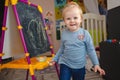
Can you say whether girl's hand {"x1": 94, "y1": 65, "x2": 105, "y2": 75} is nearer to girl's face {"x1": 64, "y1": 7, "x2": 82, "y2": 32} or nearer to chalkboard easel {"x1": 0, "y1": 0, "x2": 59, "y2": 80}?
girl's face {"x1": 64, "y1": 7, "x2": 82, "y2": 32}

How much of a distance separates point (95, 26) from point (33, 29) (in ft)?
4.26

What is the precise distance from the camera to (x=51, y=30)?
402 cm

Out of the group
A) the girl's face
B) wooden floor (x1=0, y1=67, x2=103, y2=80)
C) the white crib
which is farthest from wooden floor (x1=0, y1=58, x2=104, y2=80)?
the girl's face

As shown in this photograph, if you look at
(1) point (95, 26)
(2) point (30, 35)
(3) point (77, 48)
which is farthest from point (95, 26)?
(3) point (77, 48)

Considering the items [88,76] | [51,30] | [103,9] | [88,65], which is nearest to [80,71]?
[88,76]

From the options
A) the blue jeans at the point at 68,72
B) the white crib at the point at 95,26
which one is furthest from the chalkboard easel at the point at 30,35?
the white crib at the point at 95,26

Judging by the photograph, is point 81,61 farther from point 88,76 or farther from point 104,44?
point 88,76

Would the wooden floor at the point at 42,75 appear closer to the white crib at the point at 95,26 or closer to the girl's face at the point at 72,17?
the white crib at the point at 95,26

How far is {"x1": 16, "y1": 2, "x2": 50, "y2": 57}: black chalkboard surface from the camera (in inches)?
66.0

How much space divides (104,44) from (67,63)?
0.69m

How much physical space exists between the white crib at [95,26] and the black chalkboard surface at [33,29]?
89cm

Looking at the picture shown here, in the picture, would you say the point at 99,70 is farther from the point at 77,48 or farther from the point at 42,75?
the point at 42,75

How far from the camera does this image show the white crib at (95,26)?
110 inches

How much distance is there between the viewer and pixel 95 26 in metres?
2.91
